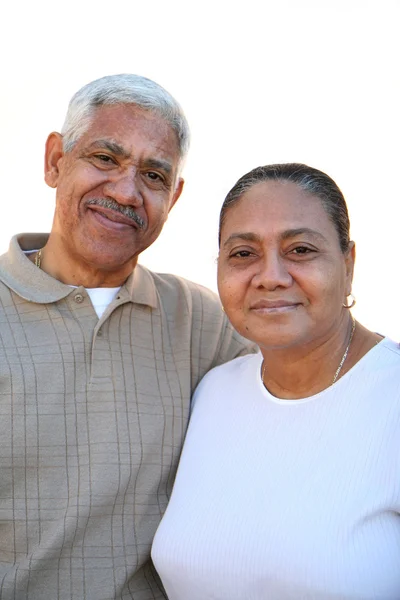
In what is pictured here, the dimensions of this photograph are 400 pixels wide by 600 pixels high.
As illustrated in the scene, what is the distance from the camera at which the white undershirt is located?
257 cm

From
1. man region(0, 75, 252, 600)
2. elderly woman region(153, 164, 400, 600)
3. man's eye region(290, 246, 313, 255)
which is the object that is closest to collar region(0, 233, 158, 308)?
man region(0, 75, 252, 600)

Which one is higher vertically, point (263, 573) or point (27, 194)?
point (27, 194)

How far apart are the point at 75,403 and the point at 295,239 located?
0.86m

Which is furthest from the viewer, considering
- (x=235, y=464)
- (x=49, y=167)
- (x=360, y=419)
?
(x=49, y=167)

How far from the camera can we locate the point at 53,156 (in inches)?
107

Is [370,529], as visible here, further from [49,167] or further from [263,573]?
[49,167]

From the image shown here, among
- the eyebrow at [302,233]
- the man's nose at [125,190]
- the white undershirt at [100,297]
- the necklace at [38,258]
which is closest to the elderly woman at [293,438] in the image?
the eyebrow at [302,233]

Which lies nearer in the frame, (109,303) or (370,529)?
(370,529)

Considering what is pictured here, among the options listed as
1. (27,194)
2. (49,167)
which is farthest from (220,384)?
(27,194)

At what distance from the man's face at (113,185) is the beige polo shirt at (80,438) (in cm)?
17

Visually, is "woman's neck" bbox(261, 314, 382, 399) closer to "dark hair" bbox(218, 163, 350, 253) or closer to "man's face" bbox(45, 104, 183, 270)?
"dark hair" bbox(218, 163, 350, 253)

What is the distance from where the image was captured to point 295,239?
6.73ft

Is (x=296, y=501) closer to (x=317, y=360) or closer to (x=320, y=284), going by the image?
(x=317, y=360)

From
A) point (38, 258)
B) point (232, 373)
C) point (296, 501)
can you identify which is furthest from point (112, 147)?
point (296, 501)
